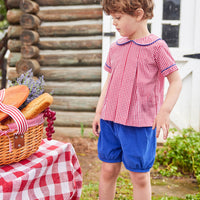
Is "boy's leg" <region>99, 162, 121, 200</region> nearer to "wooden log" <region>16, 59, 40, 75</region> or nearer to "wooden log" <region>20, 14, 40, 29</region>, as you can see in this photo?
"wooden log" <region>16, 59, 40, 75</region>

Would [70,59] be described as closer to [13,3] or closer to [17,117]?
[13,3]

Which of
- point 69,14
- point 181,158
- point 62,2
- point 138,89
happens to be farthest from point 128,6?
point 62,2

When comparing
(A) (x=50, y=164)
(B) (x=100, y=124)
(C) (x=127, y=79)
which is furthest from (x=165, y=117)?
(A) (x=50, y=164)

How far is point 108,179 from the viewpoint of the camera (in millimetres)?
1689

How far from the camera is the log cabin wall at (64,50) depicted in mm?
3783

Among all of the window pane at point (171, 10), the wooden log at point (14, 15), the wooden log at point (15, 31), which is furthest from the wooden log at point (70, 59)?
the window pane at point (171, 10)

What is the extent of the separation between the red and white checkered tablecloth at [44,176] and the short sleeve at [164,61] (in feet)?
2.41

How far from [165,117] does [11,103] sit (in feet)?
2.69

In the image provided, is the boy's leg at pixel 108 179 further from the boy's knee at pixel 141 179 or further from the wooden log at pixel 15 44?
the wooden log at pixel 15 44

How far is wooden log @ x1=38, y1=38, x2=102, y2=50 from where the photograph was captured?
3.82 metres

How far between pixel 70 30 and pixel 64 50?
32 cm

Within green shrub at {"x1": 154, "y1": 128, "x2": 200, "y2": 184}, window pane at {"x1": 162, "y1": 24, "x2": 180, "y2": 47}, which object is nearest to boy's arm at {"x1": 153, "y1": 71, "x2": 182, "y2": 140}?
green shrub at {"x1": 154, "y1": 128, "x2": 200, "y2": 184}

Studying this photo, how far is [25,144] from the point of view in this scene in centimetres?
130

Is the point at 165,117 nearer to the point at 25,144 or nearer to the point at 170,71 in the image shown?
the point at 170,71
